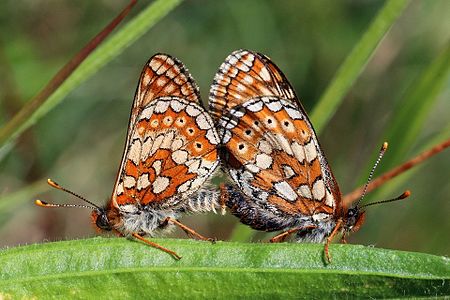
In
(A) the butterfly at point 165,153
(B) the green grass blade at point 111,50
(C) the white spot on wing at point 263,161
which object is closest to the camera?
(B) the green grass blade at point 111,50

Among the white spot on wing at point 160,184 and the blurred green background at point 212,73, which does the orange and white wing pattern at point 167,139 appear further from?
the blurred green background at point 212,73

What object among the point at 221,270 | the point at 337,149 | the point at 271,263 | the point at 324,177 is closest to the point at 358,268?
the point at 271,263

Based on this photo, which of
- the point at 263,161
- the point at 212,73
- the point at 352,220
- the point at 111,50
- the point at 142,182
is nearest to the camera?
the point at 111,50

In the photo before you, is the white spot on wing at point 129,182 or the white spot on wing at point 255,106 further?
the white spot on wing at point 255,106

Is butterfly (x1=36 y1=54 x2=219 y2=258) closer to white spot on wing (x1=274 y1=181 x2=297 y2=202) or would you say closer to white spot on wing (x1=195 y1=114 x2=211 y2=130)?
white spot on wing (x1=195 y1=114 x2=211 y2=130)

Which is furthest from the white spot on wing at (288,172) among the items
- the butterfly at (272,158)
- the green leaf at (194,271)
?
the green leaf at (194,271)

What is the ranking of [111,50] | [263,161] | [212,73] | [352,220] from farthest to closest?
[212,73] < [263,161] < [352,220] < [111,50]

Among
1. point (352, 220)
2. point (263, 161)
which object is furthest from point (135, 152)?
point (352, 220)

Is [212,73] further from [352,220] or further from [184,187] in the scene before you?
[352,220]

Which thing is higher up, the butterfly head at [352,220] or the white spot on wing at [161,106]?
the white spot on wing at [161,106]
